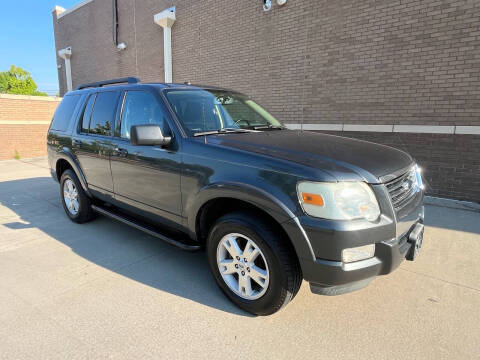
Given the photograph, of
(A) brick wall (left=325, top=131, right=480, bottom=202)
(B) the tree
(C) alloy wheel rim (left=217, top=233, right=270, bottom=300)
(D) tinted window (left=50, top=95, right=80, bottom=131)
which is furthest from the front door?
(B) the tree

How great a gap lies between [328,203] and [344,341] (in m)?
1.05

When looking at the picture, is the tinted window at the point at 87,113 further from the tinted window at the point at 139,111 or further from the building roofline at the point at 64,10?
the building roofline at the point at 64,10

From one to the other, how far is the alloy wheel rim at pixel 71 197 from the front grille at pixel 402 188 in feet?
13.5

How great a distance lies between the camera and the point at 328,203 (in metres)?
2.03

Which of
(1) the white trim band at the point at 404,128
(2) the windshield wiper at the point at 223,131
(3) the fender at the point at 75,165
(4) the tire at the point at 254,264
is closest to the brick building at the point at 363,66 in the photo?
(1) the white trim band at the point at 404,128

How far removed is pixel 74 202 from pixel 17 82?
144ft

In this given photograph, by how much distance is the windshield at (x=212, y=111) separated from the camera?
3014 millimetres

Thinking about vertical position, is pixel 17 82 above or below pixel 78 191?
above

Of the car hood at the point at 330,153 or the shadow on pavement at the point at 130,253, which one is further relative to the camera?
the shadow on pavement at the point at 130,253

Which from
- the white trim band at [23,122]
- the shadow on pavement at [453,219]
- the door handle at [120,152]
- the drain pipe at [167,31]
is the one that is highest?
the drain pipe at [167,31]

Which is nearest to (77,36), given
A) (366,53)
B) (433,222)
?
(366,53)

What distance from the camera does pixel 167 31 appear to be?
10500 mm

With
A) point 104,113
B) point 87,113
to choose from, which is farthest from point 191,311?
point 87,113

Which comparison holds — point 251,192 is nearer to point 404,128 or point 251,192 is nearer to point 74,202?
point 74,202
